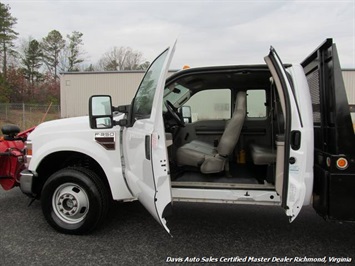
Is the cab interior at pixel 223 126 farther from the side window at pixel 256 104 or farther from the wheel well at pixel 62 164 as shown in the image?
the wheel well at pixel 62 164

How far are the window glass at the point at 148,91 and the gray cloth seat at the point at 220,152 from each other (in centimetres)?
98

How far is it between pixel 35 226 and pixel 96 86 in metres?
23.7

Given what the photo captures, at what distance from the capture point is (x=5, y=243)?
362 cm

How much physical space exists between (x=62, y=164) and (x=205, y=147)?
189cm

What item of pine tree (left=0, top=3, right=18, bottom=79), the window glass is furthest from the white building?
the window glass

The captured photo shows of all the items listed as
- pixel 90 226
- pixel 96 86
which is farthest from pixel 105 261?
pixel 96 86

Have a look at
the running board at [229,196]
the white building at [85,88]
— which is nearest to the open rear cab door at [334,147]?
the running board at [229,196]

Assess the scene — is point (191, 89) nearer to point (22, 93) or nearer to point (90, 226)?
point (90, 226)

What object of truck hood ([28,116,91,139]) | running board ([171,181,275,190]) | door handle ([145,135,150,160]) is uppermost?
Answer: truck hood ([28,116,91,139])

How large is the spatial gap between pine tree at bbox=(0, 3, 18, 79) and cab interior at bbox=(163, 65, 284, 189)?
1503 inches

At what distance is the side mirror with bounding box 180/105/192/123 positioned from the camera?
16.1 feet

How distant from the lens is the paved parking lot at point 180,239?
11.0ft

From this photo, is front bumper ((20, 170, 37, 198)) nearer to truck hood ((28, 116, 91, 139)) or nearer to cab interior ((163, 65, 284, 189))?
truck hood ((28, 116, 91, 139))

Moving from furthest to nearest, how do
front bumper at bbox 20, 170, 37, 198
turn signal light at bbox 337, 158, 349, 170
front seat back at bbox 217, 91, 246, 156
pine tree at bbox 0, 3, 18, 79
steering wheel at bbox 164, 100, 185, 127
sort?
1. pine tree at bbox 0, 3, 18, 79
2. steering wheel at bbox 164, 100, 185, 127
3. front seat back at bbox 217, 91, 246, 156
4. front bumper at bbox 20, 170, 37, 198
5. turn signal light at bbox 337, 158, 349, 170
